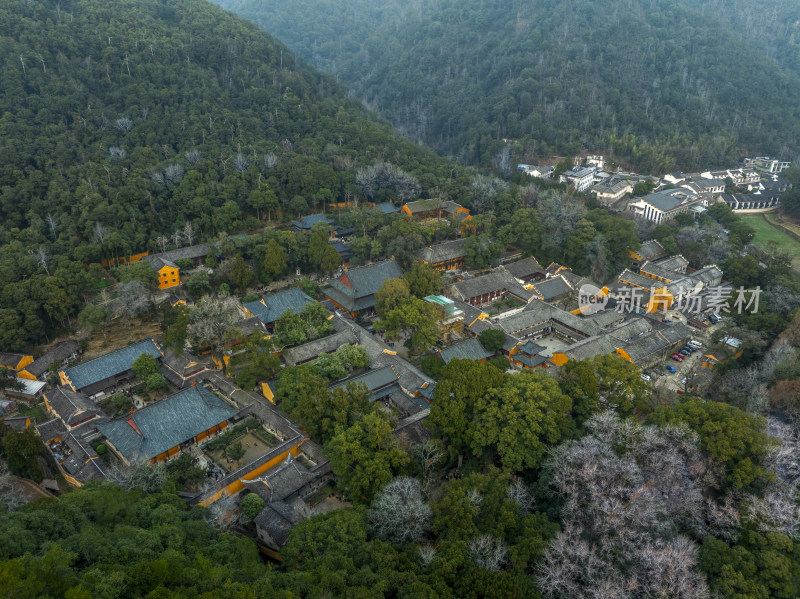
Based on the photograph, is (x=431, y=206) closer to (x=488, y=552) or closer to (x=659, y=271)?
(x=659, y=271)

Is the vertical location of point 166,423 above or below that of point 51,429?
above

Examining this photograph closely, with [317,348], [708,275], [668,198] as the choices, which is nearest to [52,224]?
[317,348]

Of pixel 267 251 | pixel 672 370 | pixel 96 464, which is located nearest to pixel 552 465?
pixel 672 370

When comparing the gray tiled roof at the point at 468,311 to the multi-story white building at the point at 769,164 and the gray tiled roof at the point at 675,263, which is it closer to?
the gray tiled roof at the point at 675,263

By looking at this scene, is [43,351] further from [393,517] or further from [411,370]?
[393,517]

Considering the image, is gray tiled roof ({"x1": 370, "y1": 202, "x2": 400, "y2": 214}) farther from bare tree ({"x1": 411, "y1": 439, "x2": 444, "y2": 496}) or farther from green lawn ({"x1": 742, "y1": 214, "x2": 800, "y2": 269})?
green lawn ({"x1": 742, "y1": 214, "x2": 800, "y2": 269})
